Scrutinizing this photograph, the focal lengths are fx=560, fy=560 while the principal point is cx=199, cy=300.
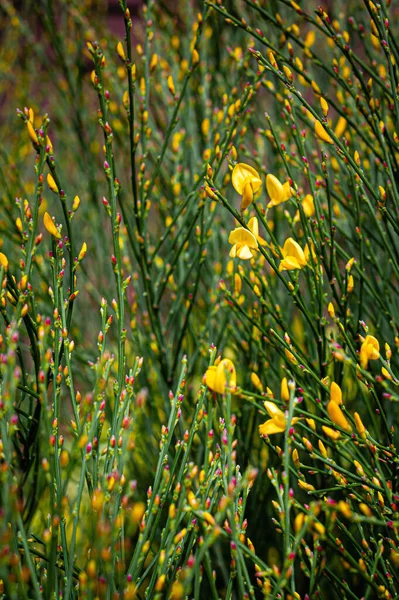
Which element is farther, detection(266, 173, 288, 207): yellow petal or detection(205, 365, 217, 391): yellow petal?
detection(266, 173, 288, 207): yellow petal

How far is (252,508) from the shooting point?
42.4 inches

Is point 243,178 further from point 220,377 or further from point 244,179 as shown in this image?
point 220,377

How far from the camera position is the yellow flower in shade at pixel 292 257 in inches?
28.2

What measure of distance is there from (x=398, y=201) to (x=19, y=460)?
707 millimetres

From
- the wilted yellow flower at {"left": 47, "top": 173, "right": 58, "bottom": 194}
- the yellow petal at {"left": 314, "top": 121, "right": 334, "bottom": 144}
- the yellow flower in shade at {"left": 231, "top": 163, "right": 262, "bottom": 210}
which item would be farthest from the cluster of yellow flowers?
the wilted yellow flower at {"left": 47, "top": 173, "right": 58, "bottom": 194}

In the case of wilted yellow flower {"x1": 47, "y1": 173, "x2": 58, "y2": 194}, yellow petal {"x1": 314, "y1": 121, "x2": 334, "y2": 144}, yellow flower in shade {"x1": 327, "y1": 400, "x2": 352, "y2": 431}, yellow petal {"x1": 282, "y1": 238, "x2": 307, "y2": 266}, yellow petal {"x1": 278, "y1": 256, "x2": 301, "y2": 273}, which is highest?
wilted yellow flower {"x1": 47, "y1": 173, "x2": 58, "y2": 194}

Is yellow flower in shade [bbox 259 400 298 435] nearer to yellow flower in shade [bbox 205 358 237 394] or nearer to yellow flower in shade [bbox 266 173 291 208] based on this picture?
yellow flower in shade [bbox 205 358 237 394]

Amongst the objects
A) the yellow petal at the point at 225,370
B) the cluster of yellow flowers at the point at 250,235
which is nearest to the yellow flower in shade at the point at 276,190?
the cluster of yellow flowers at the point at 250,235

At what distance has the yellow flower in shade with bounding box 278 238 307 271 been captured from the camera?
716 mm

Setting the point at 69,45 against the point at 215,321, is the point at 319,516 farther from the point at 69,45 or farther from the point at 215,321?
the point at 69,45

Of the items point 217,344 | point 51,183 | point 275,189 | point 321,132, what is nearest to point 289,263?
point 275,189

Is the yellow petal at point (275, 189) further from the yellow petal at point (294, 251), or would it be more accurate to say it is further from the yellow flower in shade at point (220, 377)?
the yellow flower in shade at point (220, 377)

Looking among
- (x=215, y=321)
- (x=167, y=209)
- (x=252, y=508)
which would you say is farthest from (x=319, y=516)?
(x=167, y=209)

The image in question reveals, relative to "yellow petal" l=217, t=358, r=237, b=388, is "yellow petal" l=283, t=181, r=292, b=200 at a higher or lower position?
higher
